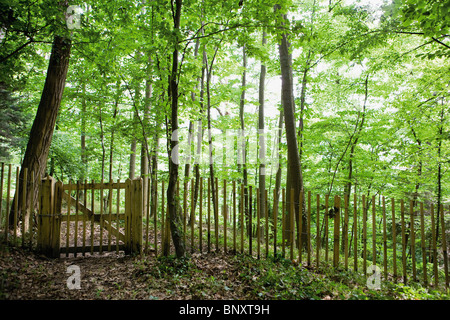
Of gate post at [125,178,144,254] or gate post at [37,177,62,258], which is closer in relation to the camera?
gate post at [37,177,62,258]

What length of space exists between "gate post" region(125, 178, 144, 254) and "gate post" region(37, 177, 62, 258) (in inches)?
50.5

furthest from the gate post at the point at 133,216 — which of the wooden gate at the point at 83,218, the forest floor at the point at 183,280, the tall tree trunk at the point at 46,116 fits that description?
the tall tree trunk at the point at 46,116

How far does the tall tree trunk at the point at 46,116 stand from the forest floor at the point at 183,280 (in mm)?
1918

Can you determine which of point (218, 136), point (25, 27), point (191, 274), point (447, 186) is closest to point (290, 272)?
point (191, 274)

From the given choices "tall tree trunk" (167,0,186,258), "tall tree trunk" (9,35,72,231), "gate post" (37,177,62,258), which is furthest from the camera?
"tall tree trunk" (9,35,72,231)

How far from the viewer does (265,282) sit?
12.5 ft

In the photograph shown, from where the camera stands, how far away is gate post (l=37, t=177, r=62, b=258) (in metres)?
4.86

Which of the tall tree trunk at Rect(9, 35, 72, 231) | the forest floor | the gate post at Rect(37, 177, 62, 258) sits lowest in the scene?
the forest floor

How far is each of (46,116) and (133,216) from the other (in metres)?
3.28

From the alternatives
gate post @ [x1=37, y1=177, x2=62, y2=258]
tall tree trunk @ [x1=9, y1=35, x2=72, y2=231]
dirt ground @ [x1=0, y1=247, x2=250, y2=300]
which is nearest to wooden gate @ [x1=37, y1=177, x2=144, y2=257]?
gate post @ [x1=37, y1=177, x2=62, y2=258]

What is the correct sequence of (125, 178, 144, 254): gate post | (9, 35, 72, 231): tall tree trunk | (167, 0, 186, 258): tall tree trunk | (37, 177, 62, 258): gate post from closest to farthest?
1. (167, 0, 186, 258): tall tree trunk
2. (37, 177, 62, 258): gate post
3. (125, 178, 144, 254): gate post
4. (9, 35, 72, 231): tall tree trunk

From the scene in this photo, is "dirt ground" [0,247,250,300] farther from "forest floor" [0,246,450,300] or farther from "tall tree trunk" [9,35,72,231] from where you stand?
"tall tree trunk" [9,35,72,231]

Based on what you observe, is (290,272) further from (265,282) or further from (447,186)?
(447,186)
